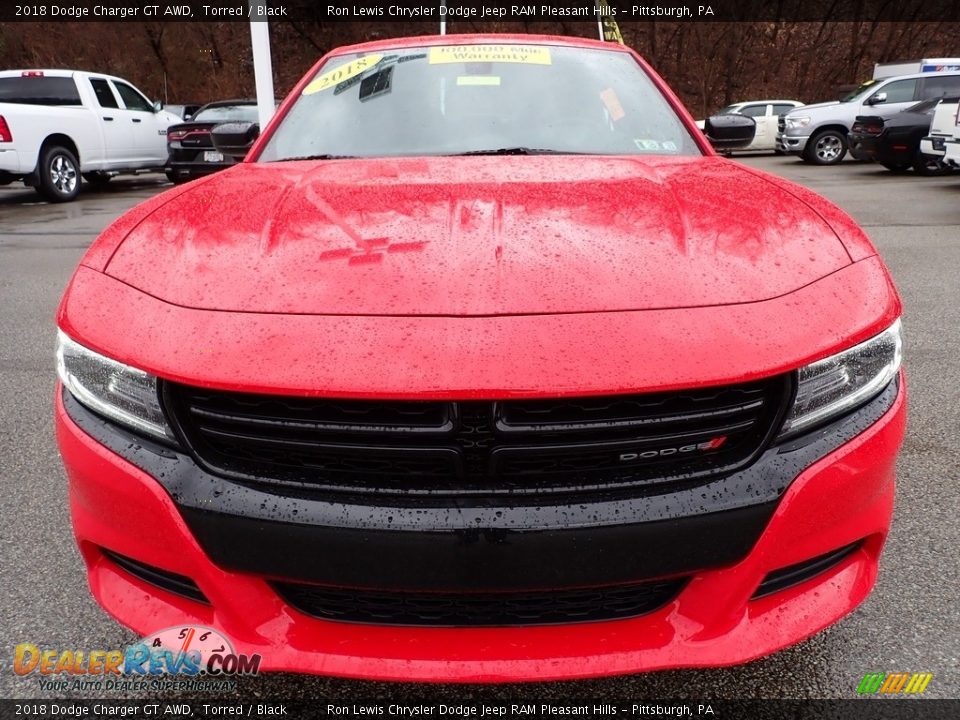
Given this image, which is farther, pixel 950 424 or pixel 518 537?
pixel 950 424

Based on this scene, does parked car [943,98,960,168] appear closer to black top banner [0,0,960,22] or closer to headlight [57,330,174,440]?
headlight [57,330,174,440]

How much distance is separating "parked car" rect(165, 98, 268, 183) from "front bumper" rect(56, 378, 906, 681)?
11.1 m

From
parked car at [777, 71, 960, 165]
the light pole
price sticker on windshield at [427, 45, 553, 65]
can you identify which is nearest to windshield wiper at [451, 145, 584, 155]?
price sticker on windshield at [427, 45, 553, 65]

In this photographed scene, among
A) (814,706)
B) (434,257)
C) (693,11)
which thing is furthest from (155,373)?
(693,11)

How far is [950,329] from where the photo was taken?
163 inches

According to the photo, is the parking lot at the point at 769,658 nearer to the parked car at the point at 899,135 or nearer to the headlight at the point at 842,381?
the headlight at the point at 842,381

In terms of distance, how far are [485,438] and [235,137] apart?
7.31 feet

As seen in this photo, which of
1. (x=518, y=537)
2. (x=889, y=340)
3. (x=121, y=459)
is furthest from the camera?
(x=889, y=340)

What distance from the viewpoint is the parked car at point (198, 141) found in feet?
39.5

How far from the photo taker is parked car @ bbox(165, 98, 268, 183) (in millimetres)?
12031

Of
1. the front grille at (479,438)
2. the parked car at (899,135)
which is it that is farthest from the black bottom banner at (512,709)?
the parked car at (899,135)

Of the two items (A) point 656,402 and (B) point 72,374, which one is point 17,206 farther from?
(A) point 656,402

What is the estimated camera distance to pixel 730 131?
3.06 meters

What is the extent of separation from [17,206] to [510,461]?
38.9ft
